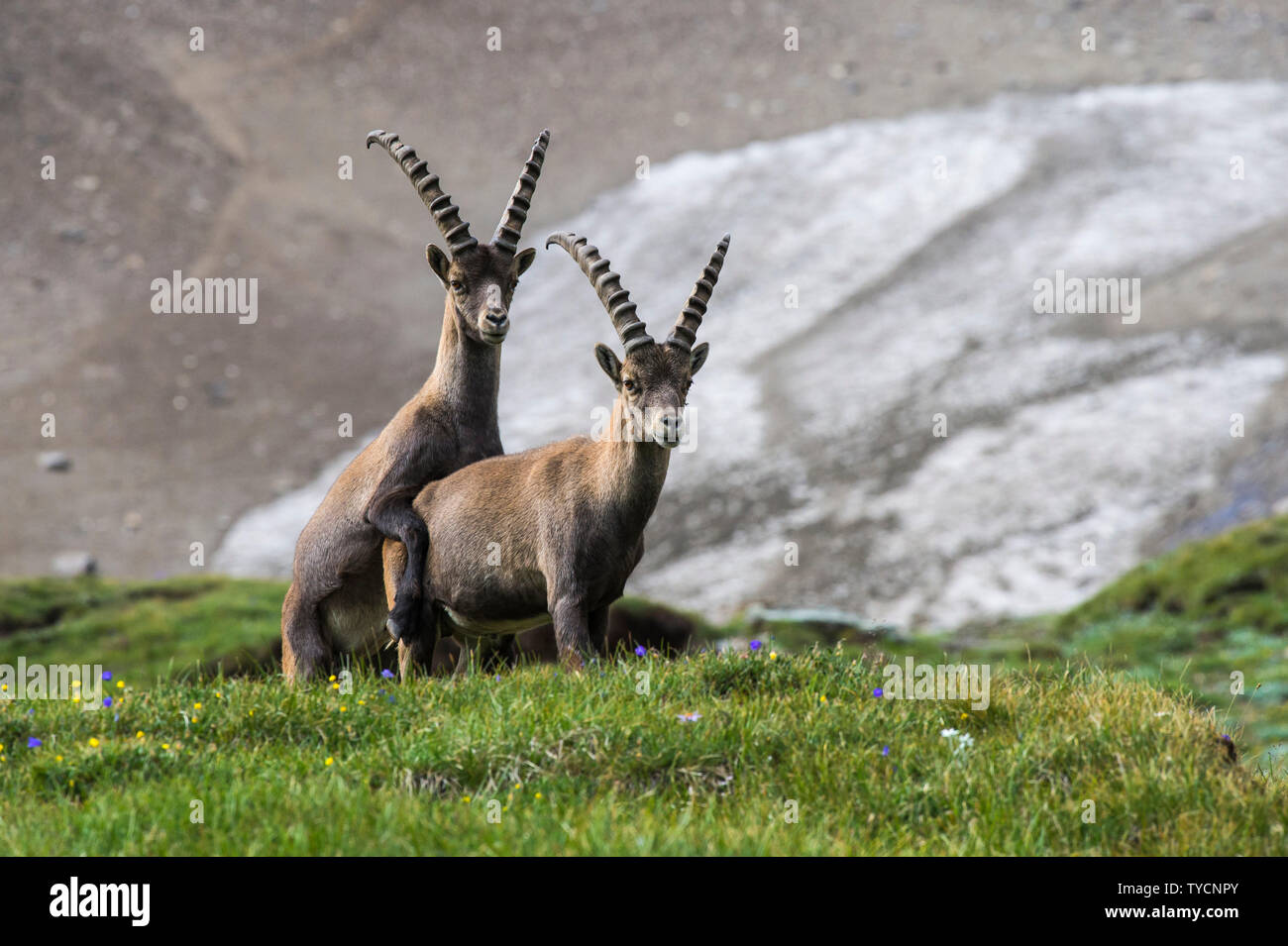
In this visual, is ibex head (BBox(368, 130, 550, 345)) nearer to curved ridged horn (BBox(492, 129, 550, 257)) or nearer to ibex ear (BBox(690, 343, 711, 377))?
curved ridged horn (BBox(492, 129, 550, 257))

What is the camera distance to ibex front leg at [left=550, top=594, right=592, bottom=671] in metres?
9.93

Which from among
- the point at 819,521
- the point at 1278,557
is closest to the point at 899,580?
the point at 819,521

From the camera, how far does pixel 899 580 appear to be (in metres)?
45.3

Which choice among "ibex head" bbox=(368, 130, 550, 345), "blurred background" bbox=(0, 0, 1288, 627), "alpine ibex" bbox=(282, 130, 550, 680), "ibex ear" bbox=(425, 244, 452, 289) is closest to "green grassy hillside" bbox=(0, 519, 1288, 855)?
"alpine ibex" bbox=(282, 130, 550, 680)

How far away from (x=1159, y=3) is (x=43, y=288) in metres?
64.7

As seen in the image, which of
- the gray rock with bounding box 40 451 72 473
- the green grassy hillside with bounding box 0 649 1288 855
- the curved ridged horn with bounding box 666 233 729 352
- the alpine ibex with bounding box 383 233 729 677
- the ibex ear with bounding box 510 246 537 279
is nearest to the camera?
the green grassy hillside with bounding box 0 649 1288 855

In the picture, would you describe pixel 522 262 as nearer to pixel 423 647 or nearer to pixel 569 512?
pixel 569 512

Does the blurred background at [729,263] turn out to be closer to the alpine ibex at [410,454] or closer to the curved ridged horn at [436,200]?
the alpine ibex at [410,454]

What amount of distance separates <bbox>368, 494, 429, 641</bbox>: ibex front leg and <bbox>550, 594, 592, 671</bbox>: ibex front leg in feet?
4.52

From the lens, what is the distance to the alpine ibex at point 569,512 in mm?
10117

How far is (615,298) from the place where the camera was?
10312 mm

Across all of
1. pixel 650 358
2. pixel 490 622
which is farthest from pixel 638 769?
pixel 490 622

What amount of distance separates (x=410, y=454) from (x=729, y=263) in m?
60.0

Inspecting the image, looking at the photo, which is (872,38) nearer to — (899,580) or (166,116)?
(166,116)
